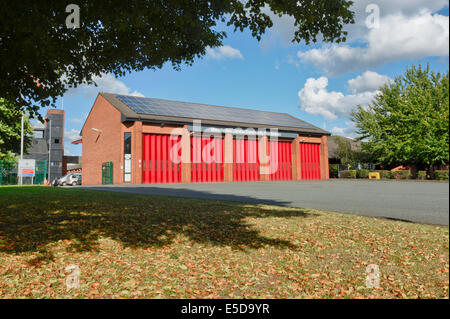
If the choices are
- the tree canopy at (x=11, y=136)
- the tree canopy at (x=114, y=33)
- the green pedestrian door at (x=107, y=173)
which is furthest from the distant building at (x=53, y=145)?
the tree canopy at (x=114, y=33)

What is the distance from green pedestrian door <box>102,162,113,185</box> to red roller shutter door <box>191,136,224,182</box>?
27.2 feet

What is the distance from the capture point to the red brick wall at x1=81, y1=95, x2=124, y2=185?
100.0ft

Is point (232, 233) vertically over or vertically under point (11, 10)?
under

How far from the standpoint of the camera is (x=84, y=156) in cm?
3953

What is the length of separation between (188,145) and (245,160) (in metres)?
6.93

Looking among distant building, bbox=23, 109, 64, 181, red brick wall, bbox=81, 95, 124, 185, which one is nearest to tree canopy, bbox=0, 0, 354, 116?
red brick wall, bbox=81, 95, 124, 185

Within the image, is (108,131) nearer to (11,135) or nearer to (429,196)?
(11,135)

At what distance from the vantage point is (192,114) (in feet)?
110

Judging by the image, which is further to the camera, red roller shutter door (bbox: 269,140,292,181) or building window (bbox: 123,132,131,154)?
red roller shutter door (bbox: 269,140,292,181)

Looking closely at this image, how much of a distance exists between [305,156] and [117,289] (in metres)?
37.8

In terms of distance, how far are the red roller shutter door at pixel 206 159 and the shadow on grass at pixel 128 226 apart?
22098 millimetres

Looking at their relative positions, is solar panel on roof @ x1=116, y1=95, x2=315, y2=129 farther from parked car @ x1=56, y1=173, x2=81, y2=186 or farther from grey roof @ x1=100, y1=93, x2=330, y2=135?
parked car @ x1=56, y1=173, x2=81, y2=186

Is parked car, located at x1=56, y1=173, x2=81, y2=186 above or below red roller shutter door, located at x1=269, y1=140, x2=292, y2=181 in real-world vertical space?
below
